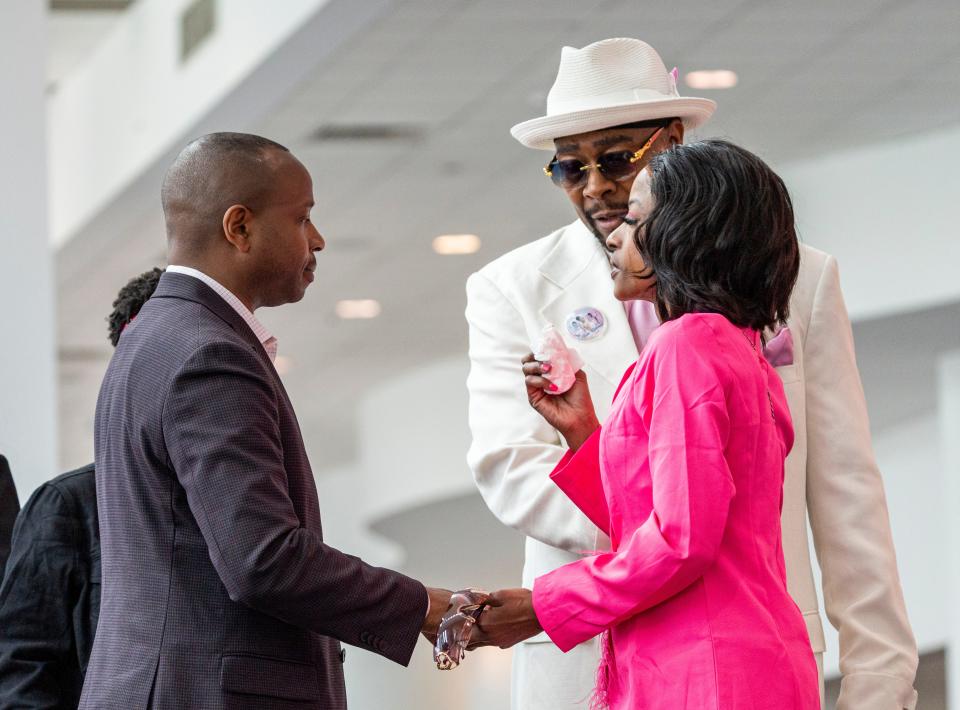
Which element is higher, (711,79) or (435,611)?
(435,611)

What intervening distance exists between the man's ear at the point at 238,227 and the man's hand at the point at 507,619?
2.29 feet

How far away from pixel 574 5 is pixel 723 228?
5404 mm

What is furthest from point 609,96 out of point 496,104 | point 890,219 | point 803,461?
Result: point 890,219

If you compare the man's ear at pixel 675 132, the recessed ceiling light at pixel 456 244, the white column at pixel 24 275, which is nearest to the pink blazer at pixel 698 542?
the man's ear at pixel 675 132

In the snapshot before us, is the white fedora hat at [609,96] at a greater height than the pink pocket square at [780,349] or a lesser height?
greater

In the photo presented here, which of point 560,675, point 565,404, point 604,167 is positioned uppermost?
point 604,167

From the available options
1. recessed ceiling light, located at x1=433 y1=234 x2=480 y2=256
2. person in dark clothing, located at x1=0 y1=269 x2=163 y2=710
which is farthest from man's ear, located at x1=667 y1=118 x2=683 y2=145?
recessed ceiling light, located at x1=433 y1=234 x2=480 y2=256

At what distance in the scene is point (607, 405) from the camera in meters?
2.90

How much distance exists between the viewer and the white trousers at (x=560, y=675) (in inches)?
111

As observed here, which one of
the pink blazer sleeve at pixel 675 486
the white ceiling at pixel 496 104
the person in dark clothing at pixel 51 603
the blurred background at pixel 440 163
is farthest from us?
the white ceiling at pixel 496 104

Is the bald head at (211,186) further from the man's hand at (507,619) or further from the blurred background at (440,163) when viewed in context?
the blurred background at (440,163)

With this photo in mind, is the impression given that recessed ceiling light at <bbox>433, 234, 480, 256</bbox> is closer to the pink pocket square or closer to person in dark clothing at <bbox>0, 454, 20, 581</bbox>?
person in dark clothing at <bbox>0, 454, 20, 581</bbox>

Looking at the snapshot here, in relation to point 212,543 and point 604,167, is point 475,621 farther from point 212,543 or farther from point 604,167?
point 604,167

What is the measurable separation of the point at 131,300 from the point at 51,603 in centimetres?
64
